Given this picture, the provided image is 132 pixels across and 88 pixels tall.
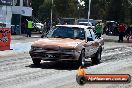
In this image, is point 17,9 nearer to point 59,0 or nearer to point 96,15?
point 59,0

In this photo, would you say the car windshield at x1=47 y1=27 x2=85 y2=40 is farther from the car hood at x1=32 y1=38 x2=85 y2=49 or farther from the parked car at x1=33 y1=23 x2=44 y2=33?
the parked car at x1=33 y1=23 x2=44 y2=33

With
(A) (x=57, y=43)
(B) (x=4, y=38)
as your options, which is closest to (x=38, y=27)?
(B) (x=4, y=38)

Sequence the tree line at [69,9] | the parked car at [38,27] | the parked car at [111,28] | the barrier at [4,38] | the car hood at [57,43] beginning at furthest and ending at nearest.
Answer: the tree line at [69,9] < the parked car at [111,28] < the parked car at [38,27] < the barrier at [4,38] < the car hood at [57,43]

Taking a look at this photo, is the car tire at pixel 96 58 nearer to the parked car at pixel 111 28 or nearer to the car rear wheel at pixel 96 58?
the car rear wheel at pixel 96 58

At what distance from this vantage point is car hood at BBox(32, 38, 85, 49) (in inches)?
549

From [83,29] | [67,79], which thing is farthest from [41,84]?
[83,29]

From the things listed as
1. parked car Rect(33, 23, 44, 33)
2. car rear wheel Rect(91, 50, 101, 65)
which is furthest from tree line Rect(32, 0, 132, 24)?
car rear wheel Rect(91, 50, 101, 65)

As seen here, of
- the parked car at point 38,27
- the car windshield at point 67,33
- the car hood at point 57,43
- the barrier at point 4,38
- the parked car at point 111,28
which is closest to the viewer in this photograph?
the car hood at point 57,43

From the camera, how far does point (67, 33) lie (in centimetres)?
1545

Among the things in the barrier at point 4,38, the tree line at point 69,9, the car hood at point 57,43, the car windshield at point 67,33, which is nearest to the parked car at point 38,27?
the tree line at point 69,9

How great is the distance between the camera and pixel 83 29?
618 inches

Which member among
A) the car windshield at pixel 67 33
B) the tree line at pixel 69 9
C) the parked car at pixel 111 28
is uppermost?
the tree line at pixel 69 9

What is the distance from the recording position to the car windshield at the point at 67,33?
1531 centimetres

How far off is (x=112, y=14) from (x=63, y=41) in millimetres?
74366
